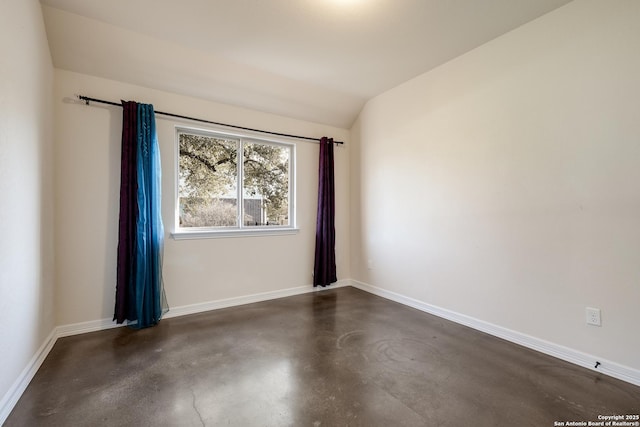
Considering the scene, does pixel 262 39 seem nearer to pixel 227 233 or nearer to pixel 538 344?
pixel 227 233

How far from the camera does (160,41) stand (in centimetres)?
271

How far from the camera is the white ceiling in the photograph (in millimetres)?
2287

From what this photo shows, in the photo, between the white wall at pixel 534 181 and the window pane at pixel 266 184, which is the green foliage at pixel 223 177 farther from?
the white wall at pixel 534 181

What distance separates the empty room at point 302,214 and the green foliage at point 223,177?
0.09ft

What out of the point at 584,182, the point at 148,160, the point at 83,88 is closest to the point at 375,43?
the point at 584,182

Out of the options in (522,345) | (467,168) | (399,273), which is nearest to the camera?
(522,345)

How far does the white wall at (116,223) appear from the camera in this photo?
2.68 metres

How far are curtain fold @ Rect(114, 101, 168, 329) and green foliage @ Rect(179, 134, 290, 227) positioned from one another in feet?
1.52

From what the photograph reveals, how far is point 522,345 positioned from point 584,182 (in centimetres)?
144

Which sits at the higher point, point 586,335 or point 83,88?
point 83,88

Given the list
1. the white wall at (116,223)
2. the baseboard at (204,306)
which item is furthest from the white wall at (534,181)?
the white wall at (116,223)

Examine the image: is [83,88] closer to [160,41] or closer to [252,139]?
[160,41]

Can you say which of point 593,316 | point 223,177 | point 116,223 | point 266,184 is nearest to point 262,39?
point 223,177

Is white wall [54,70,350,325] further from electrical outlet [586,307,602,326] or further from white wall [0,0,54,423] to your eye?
electrical outlet [586,307,602,326]
